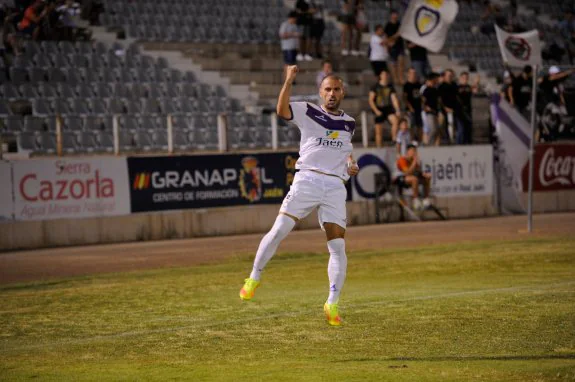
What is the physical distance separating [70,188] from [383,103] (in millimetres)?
8270

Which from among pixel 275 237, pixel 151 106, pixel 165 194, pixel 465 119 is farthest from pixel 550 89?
pixel 275 237

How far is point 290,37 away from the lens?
29844mm

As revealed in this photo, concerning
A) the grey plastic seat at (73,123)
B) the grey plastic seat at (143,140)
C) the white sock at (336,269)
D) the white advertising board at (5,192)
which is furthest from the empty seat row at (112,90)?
the white sock at (336,269)

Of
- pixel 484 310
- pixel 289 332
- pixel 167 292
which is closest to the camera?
pixel 289 332

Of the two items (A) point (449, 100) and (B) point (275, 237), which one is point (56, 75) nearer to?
(A) point (449, 100)

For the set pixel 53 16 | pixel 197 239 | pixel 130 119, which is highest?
A: pixel 53 16

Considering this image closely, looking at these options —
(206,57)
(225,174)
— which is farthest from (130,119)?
(206,57)

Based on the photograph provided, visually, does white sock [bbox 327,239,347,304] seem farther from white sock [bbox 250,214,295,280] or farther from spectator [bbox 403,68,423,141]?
spectator [bbox 403,68,423,141]

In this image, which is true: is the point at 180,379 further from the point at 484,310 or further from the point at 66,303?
the point at 66,303

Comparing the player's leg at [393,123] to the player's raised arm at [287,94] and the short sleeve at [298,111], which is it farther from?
the player's raised arm at [287,94]

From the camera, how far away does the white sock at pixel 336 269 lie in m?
10.7

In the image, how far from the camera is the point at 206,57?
3092 centimetres

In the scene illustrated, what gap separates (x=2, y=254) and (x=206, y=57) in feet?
36.2

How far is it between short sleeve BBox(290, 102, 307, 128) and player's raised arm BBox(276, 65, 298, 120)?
49mm
